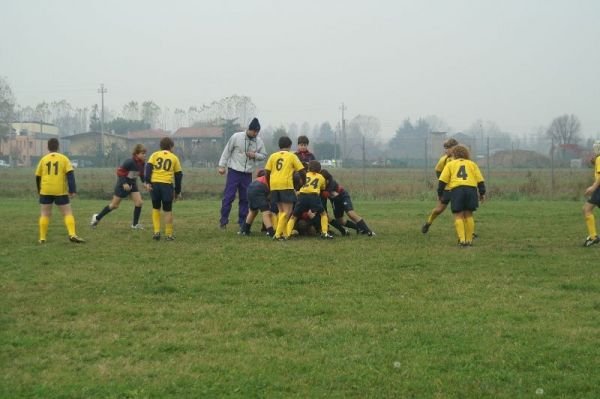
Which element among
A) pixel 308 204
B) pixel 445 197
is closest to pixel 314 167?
pixel 308 204

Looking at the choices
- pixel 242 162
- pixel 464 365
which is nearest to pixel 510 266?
pixel 464 365

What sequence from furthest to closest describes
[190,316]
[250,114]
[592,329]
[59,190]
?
[250,114] → [59,190] → [190,316] → [592,329]

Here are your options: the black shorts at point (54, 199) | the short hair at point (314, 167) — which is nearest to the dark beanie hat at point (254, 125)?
the short hair at point (314, 167)

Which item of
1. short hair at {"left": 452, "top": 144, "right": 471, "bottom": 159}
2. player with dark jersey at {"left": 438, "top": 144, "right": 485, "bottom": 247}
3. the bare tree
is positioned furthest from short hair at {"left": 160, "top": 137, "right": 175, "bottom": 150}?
the bare tree

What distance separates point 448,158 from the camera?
1304 cm

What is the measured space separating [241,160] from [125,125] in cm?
5187

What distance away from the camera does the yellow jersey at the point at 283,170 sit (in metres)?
12.6

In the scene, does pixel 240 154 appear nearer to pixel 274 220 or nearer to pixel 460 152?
pixel 274 220

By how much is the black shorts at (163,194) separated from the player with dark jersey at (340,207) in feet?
9.00

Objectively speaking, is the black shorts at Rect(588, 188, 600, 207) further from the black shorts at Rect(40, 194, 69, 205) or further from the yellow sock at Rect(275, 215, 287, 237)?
the black shorts at Rect(40, 194, 69, 205)

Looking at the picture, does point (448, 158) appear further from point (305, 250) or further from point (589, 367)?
point (589, 367)

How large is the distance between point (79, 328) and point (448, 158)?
827 centimetres

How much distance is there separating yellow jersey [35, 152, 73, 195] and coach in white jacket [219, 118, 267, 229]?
321 centimetres

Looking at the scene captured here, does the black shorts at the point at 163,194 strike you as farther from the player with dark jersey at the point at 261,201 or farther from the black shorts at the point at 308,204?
the black shorts at the point at 308,204
